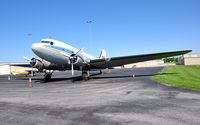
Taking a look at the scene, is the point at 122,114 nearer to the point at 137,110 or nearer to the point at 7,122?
the point at 137,110

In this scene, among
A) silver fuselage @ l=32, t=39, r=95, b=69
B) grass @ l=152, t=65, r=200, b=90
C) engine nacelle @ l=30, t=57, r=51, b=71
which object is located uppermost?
silver fuselage @ l=32, t=39, r=95, b=69

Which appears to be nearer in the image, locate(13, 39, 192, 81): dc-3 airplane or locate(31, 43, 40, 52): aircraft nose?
locate(31, 43, 40, 52): aircraft nose

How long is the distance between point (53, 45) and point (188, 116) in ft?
53.0

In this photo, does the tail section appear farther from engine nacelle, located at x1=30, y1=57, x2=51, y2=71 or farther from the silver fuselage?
engine nacelle, located at x1=30, y1=57, x2=51, y2=71

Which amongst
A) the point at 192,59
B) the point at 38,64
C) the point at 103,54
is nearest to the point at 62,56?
the point at 38,64

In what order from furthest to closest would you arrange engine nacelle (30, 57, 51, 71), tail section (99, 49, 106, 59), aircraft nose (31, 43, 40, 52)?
tail section (99, 49, 106, 59) < engine nacelle (30, 57, 51, 71) < aircraft nose (31, 43, 40, 52)

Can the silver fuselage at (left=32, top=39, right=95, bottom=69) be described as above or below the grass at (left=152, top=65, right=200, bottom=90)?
above

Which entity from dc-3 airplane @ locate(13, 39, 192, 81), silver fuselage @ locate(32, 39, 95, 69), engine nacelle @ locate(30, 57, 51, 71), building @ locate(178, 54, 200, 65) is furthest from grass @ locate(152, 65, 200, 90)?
building @ locate(178, 54, 200, 65)

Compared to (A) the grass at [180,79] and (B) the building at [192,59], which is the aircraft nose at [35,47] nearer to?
(A) the grass at [180,79]

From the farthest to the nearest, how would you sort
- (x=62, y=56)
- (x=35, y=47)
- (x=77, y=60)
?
(x=77, y=60) < (x=62, y=56) < (x=35, y=47)

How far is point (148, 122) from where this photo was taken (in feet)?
15.4

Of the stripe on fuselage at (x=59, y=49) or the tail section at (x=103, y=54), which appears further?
the tail section at (x=103, y=54)

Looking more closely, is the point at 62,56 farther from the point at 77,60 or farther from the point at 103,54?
the point at 103,54

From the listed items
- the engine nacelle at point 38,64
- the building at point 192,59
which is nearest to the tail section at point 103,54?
the engine nacelle at point 38,64
